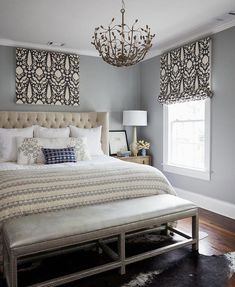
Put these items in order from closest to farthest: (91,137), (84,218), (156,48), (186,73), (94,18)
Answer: (84,218), (94,18), (186,73), (91,137), (156,48)

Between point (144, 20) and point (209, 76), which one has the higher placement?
point (144, 20)

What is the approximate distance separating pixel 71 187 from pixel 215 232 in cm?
184

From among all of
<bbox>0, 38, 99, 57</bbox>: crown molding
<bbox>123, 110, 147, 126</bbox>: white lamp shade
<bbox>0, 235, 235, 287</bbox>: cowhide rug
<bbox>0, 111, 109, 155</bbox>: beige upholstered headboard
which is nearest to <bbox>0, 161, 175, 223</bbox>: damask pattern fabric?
<bbox>0, 235, 235, 287</bbox>: cowhide rug

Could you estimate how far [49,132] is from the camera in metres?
4.27

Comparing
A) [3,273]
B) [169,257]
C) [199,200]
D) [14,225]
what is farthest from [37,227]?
[199,200]

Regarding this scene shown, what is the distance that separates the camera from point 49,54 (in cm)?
469

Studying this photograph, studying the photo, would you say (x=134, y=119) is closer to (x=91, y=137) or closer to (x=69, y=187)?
(x=91, y=137)

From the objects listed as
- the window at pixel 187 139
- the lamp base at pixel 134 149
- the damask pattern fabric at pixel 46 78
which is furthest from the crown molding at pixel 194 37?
the lamp base at pixel 134 149

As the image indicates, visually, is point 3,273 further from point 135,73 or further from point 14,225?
point 135,73

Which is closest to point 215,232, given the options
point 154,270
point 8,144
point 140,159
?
point 154,270

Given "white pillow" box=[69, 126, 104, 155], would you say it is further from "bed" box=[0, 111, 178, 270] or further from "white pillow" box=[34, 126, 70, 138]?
"bed" box=[0, 111, 178, 270]

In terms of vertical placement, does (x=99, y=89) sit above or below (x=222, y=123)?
above

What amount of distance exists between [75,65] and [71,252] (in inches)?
133

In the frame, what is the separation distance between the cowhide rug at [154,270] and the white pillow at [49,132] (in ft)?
6.80
